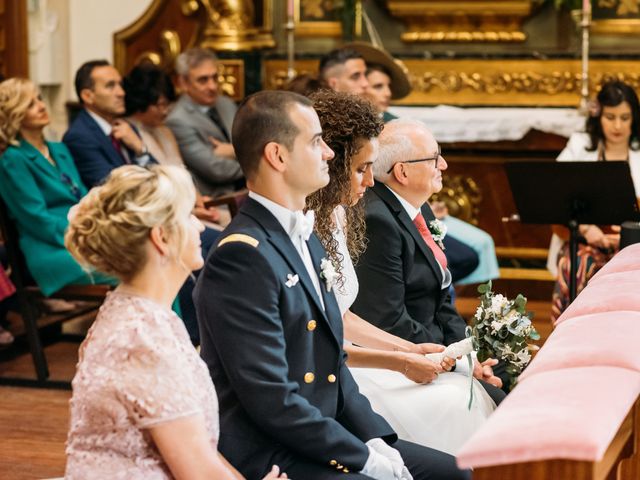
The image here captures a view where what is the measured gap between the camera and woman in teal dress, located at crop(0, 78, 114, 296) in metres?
5.53

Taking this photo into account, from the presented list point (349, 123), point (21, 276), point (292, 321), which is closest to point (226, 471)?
point (292, 321)

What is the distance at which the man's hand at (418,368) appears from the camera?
10.7 ft

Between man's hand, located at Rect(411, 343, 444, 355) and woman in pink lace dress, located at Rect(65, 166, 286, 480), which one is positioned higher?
woman in pink lace dress, located at Rect(65, 166, 286, 480)

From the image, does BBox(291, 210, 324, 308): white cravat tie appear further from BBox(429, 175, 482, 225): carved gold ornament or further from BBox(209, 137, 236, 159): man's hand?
BBox(429, 175, 482, 225): carved gold ornament

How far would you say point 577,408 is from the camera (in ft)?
6.84

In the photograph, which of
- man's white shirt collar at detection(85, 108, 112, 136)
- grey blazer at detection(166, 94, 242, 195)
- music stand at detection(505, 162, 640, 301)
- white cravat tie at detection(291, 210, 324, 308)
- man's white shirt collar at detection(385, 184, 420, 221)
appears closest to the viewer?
white cravat tie at detection(291, 210, 324, 308)

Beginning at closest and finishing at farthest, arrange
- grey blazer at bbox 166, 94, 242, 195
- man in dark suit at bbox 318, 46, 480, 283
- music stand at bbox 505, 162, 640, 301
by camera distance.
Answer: music stand at bbox 505, 162, 640, 301 < man in dark suit at bbox 318, 46, 480, 283 < grey blazer at bbox 166, 94, 242, 195

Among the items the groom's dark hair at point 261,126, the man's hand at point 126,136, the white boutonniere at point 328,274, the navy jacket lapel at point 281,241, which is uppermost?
the groom's dark hair at point 261,126

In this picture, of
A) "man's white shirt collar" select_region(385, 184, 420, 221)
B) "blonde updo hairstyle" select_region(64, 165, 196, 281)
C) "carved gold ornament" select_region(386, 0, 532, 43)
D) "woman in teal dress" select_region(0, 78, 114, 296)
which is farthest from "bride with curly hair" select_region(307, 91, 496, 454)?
"carved gold ornament" select_region(386, 0, 532, 43)

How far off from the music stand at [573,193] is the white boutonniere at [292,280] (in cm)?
251

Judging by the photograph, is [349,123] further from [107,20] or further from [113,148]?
[107,20]

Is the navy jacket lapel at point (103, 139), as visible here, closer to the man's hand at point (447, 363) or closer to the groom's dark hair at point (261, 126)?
the man's hand at point (447, 363)

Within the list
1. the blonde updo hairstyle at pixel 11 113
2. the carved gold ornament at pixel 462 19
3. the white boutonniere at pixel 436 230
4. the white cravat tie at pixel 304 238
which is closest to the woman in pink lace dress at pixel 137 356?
the white cravat tie at pixel 304 238

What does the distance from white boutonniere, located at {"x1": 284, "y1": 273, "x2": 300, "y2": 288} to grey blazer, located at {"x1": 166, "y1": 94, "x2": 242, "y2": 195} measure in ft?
13.1
